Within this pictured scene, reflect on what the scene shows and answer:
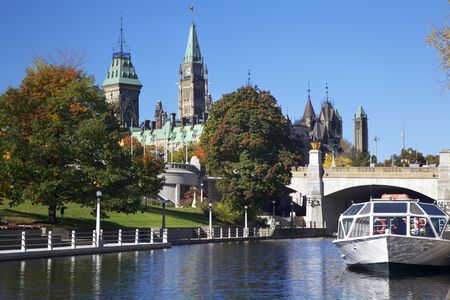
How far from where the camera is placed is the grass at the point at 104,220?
68762 mm

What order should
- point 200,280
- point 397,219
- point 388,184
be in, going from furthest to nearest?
point 388,184 < point 397,219 < point 200,280

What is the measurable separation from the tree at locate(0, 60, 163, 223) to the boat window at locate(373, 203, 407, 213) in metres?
23.8

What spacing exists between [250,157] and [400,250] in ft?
185

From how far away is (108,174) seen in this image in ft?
211

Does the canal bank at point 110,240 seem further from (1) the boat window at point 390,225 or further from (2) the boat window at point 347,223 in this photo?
(1) the boat window at point 390,225

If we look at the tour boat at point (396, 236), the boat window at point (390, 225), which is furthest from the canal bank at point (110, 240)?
the boat window at point (390, 225)

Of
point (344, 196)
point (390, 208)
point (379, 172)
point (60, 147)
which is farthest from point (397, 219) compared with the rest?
point (344, 196)

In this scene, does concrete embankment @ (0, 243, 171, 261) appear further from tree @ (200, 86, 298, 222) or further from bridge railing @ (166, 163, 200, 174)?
bridge railing @ (166, 163, 200, 174)

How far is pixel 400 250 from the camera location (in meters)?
43.0

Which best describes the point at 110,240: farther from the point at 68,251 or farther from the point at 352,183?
the point at 352,183

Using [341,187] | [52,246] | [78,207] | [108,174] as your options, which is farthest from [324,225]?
[52,246]

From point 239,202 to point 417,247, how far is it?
5601 centimetres

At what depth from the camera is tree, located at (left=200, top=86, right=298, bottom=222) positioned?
9731 centimetres

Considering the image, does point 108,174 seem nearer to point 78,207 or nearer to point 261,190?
point 78,207
